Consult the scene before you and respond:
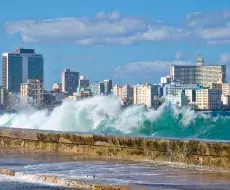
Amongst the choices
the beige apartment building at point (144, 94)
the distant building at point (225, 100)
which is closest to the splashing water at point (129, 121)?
the beige apartment building at point (144, 94)

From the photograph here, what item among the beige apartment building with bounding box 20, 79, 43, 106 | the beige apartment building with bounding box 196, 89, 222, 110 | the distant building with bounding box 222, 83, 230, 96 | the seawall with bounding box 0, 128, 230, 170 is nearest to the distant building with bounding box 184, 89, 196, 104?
the beige apartment building with bounding box 196, 89, 222, 110

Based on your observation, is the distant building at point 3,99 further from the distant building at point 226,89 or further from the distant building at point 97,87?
the distant building at point 226,89

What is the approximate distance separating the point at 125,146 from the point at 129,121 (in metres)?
16.8

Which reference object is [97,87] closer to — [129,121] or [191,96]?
[191,96]

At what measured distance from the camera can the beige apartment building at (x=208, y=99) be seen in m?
121

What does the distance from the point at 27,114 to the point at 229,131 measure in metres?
17.0

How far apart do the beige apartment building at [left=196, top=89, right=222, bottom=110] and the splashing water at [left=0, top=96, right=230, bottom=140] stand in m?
78.4

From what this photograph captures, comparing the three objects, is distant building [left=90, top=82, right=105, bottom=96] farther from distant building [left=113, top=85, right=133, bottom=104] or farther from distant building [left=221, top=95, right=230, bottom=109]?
distant building [left=221, top=95, right=230, bottom=109]

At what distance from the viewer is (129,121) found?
110ft

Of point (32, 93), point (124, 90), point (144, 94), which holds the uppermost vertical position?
point (124, 90)

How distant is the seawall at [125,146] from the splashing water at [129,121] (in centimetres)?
1082

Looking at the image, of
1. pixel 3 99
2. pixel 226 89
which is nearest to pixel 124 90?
pixel 3 99

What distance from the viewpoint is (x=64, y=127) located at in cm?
3656

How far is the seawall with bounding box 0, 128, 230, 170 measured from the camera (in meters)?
14.6
